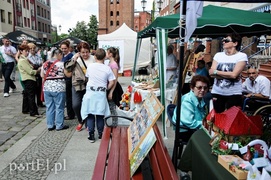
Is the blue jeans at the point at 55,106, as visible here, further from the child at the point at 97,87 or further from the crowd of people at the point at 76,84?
the child at the point at 97,87

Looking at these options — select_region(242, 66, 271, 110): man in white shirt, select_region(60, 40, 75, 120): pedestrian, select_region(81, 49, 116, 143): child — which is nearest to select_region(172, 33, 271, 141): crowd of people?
select_region(242, 66, 271, 110): man in white shirt

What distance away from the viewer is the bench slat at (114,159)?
7.53ft

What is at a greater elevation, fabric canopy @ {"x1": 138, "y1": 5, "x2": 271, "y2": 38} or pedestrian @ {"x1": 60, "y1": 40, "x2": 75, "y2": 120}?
fabric canopy @ {"x1": 138, "y1": 5, "x2": 271, "y2": 38}

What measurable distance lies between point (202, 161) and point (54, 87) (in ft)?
12.4

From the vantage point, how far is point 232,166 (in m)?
1.79

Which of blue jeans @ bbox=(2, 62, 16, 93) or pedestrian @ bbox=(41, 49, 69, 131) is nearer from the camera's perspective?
pedestrian @ bbox=(41, 49, 69, 131)

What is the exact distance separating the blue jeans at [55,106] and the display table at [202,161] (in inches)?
128

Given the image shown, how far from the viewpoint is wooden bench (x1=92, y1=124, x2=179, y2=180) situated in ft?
6.98

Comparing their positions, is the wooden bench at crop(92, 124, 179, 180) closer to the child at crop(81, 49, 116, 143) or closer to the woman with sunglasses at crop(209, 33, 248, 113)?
the child at crop(81, 49, 116, 143)

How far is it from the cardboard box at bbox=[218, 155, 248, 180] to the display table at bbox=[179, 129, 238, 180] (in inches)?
1.0

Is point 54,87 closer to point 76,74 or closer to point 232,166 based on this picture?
point 76,74

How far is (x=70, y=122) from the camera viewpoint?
20.5ft

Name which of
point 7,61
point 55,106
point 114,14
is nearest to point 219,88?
point 55,106

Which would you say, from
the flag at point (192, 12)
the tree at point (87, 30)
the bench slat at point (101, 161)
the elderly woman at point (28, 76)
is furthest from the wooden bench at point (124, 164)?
the tree at point (87, 30)
